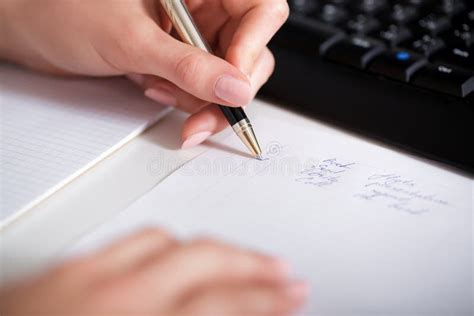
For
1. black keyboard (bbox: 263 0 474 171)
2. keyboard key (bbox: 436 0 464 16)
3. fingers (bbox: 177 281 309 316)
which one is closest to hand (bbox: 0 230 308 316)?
Answer: fingers (bbox: 177 281 309 316)

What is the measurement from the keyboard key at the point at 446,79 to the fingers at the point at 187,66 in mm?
197

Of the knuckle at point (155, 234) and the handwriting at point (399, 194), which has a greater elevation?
the handwriting at point (399, 194)

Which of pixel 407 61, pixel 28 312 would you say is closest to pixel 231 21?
pixel 407 61

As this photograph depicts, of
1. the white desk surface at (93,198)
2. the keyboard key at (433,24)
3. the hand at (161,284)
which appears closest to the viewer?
the hand at (161,284)

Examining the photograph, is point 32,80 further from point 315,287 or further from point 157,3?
point 315,287

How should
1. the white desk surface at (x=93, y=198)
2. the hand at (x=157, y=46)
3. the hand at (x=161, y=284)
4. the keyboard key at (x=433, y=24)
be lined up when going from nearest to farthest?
the hand at (x=161, y=284) < the white desk surface at (x=93, y=198) < the hand at (x=157, y=46) < the keyboard key at (x=433, y=24)

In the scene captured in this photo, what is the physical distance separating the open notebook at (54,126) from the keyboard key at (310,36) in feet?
0.60

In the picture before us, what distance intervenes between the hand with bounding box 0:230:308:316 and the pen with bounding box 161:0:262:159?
0.21 m

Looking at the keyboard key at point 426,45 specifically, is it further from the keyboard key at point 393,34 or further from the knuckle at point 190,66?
the knuckle at point 190,66

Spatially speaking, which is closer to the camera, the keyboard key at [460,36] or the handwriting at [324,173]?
the handwriting at [324,173]

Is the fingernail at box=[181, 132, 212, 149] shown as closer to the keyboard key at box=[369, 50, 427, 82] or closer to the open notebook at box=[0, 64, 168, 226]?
the open notebook at box=[0, 64, 168, 226]

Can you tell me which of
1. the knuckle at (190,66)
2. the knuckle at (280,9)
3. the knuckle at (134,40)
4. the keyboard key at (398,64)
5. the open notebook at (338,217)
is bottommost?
Answer: the open notebook at (338,217)

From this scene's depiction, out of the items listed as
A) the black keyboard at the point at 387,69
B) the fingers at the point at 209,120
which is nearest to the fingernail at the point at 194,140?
the fingers at the point at 209,120

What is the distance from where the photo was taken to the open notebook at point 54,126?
528 mm
